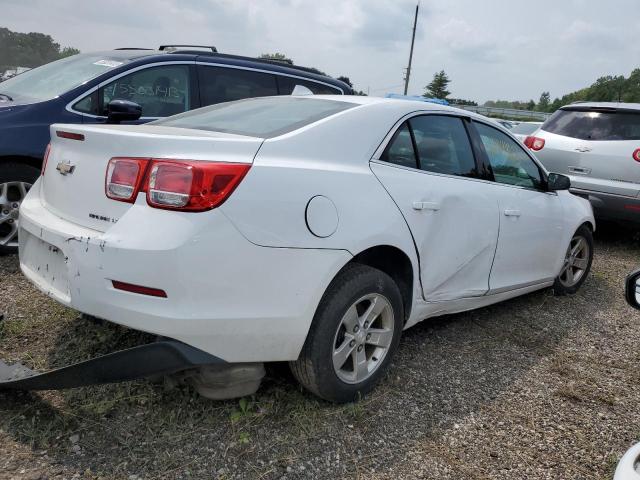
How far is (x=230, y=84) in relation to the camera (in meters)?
5.31

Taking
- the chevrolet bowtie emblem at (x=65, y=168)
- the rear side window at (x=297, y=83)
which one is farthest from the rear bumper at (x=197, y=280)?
the rear side window at (x=297, y=83)

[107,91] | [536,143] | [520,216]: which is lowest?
[520,216]

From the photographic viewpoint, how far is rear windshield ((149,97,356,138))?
252cm

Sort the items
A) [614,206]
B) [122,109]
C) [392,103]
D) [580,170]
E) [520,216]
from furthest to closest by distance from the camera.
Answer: [580,170] < [614,206] < [122,109] < [520,216] < [392,103]

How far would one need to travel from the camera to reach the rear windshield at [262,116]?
2523mm

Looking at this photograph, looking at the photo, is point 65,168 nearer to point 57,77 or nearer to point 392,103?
point 392,103

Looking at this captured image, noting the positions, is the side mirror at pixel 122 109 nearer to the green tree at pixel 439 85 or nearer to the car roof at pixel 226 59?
the car roof at pixel 226 59

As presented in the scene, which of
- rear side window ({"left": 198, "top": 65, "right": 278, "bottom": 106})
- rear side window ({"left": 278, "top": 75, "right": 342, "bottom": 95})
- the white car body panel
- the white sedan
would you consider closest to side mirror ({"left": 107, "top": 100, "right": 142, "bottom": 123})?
rear side window ({"left": 198, "top": 65, "right": 278, "bottom": 106})

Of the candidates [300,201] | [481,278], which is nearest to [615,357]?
[481,278]

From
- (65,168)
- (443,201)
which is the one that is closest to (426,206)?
(443,201)

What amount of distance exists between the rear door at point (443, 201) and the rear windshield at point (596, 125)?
Result: 153 inches

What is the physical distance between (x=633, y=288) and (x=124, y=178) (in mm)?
1909

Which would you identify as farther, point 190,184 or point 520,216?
point 520,216

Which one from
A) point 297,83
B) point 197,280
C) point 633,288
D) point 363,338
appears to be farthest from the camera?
point 297,83
